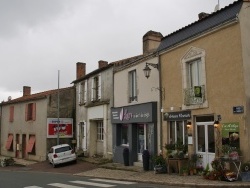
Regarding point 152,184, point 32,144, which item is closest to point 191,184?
point 152,184

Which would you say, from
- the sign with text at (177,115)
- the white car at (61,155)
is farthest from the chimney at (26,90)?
the sign with text at (177,115)

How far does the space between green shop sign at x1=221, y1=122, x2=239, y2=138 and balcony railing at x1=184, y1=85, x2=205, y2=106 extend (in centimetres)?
161

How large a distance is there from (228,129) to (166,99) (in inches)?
167

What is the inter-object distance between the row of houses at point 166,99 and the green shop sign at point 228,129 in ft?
0.12

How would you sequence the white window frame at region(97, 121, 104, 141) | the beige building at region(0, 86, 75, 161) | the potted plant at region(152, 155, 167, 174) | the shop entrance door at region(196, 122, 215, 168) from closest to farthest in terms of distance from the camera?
the shop entrance door at region(196, 122, 215, 168)
the potted plant at region(152, 155, 167, 174)
the white window frame at region(97, 121, 104, 141)
the beige building at region(0, 86, 75, 161)

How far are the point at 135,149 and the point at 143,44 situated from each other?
6.45m

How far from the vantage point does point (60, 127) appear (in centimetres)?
2639

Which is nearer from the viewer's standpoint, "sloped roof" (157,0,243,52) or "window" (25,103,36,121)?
"sloped roof" (157,0,243,52)

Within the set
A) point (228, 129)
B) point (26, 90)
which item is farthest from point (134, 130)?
point (26, 90)

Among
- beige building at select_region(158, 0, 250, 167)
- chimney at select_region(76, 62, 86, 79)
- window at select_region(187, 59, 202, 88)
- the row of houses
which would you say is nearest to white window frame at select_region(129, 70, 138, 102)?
the row of houses

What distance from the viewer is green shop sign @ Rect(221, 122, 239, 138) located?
12.0m

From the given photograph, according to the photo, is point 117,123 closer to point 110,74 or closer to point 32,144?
point 110,74

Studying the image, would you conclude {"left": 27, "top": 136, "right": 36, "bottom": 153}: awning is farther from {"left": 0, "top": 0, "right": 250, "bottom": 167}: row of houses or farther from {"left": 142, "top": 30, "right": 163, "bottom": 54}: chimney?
{"left": 142, "top": 30, "right": 163, "bottom": 54}: chimney

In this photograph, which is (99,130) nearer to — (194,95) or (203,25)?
(194,95)
